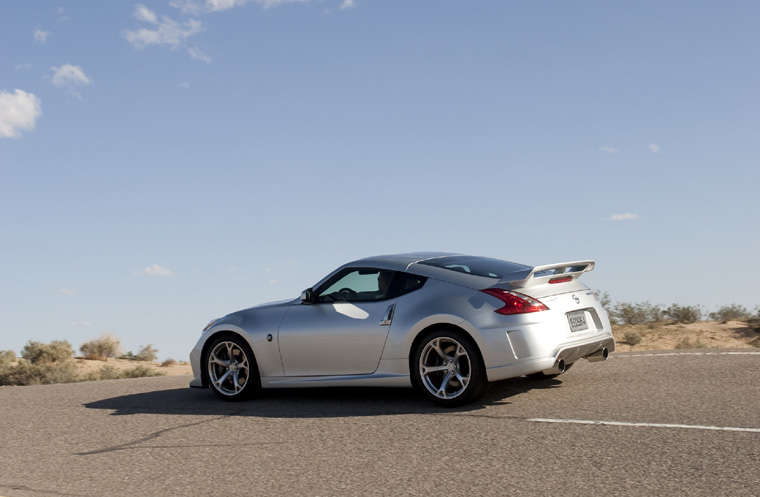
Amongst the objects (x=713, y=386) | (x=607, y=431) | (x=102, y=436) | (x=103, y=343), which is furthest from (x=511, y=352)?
(x=103, y=343)

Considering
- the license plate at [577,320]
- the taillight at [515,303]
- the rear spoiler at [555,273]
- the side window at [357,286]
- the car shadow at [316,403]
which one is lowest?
the car shadow at [316,403]

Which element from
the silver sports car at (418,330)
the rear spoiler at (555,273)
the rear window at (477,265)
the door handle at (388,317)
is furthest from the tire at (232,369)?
the rear spoiler at (555,273)

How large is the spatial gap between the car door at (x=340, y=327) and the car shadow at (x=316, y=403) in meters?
0.39

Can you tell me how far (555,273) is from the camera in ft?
26.9

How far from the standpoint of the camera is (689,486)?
16.0 feet

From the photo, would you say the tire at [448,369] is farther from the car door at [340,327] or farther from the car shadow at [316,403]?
the car door at [340,327]

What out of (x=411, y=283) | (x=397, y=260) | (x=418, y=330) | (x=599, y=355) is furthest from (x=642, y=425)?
(x=397, y=260)

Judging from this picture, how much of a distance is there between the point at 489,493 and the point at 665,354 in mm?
6880

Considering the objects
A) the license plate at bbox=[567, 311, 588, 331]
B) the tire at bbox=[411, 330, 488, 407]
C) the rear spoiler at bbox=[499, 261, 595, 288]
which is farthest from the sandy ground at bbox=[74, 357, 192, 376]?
the license plate at bbox=[567, 311, 588, 331]

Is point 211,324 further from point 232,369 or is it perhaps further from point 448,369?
point 448,369

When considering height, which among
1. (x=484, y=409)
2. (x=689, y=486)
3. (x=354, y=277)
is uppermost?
(x=354, y=277)

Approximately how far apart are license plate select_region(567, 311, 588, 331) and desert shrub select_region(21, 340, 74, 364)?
18924 millimetres

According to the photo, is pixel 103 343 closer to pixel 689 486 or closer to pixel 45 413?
pixel 45 413

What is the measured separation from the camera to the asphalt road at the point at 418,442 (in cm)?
530
